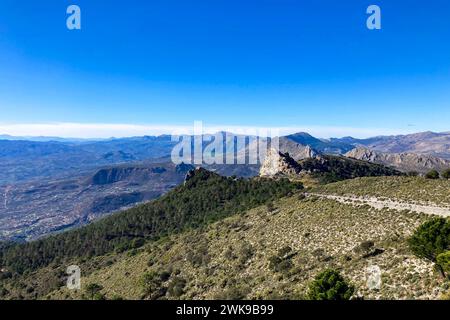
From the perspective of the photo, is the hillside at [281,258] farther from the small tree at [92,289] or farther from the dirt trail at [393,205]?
the dirt trail at [393,205]

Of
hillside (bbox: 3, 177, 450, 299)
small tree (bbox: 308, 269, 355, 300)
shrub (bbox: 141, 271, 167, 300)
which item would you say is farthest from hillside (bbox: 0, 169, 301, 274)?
small tree (bbox: 308, 269, 355, 300)

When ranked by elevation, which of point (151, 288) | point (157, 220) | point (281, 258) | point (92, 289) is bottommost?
point (157, 220)

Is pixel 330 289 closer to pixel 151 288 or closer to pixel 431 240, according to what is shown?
pixel 431 240

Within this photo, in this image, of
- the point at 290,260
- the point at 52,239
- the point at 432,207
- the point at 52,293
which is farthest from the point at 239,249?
the point at 52,239

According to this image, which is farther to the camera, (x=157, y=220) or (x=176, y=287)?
(x=157, y=220)

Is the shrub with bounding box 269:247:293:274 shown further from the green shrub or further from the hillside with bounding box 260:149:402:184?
the hillside with bounding box 260:149:402:184

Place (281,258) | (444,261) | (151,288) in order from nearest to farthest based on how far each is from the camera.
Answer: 1. (444,261)
2. (281,258)
3. (151,288)

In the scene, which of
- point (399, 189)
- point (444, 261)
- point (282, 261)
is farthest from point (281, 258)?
point (399, 189)
